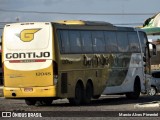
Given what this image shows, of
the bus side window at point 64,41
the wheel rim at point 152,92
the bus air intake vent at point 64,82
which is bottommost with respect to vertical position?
the wheel rim at point 152,92

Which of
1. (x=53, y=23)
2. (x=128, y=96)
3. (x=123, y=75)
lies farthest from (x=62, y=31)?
(x=128, y=96)

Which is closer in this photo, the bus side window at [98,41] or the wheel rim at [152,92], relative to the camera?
the bus side window at [98,41]

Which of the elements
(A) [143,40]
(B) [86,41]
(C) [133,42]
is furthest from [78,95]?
(A) [143,40]

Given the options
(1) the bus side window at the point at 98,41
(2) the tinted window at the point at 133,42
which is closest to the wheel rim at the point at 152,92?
(2) the tinted window at the point at 133,42

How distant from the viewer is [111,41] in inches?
1117

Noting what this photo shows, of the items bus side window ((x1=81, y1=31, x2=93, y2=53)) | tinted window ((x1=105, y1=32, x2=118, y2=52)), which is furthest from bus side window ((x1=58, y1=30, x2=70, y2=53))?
tinted window ((x1=105, y1=32, x2=118, y2=52))

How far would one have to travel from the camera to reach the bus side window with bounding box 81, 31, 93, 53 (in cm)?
2611

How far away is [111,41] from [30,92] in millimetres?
5573

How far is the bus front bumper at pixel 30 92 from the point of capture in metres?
24.0

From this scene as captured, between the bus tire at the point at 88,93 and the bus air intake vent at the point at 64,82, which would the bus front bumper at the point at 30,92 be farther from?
the bus tire at the point at 88,93

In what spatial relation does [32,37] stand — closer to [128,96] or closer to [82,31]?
[82,31]

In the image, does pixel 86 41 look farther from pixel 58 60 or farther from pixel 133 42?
pixel 133 42

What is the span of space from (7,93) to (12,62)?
1.26m

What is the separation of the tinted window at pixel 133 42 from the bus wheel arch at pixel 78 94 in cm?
529
